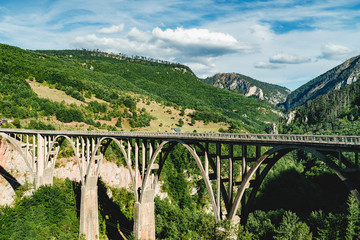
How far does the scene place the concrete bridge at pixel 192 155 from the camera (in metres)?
17.3

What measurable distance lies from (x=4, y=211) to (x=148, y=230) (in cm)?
2303

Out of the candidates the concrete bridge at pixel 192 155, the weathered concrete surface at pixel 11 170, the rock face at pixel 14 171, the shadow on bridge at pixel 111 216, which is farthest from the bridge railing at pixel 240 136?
the shadow on bridge at pixel 111 216

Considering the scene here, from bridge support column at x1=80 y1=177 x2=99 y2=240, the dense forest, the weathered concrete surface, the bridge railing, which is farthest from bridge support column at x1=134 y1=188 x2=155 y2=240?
the weathered concrete surface

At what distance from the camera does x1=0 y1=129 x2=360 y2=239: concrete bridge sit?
1734cm

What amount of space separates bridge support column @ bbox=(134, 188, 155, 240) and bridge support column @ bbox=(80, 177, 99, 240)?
1243cm

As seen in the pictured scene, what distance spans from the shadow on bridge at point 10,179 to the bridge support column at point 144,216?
28530 mm

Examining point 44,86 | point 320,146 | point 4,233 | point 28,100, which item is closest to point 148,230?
point 4,233

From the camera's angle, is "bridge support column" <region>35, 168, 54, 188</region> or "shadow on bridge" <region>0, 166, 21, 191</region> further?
"shadow on bridge" <region>0, 166, 21, 191</region>

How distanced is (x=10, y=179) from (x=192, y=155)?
40.5 meters

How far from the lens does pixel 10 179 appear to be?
164ft

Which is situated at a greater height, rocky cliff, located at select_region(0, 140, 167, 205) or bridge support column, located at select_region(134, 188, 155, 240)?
rocky cliff, located at select_region(0, 140, 167, 205)

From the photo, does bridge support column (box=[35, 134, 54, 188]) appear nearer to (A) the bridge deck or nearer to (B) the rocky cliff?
(A) the bridge deck

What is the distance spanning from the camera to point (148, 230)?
35.9 m

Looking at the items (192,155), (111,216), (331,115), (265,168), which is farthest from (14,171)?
(331,115)
